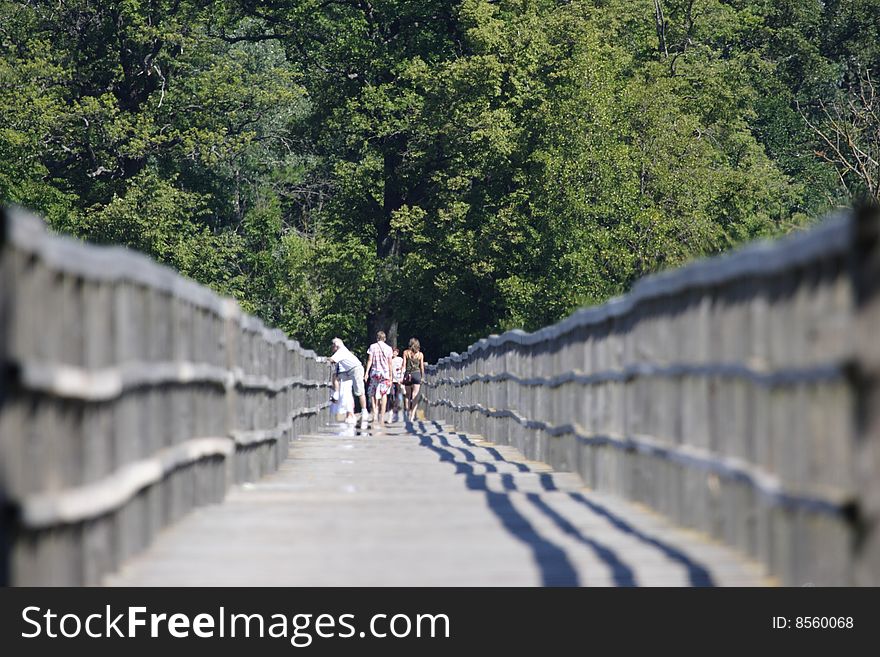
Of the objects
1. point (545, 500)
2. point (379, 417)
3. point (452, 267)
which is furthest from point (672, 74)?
point (545, 500)

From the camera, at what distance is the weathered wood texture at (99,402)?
6734mm

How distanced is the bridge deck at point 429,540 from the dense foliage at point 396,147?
140ft

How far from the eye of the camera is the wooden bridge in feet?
22.7

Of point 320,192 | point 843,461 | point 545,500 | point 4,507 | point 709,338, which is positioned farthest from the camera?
point 320,192

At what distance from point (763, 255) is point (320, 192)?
5939 centimetres

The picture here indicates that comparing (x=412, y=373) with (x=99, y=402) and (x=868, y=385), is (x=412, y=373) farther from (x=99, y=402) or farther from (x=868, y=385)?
(x=868, y=385)

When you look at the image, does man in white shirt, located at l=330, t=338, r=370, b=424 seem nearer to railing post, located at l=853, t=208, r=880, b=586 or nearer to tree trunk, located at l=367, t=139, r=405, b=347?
railing post, located at l=853, t=208, r=880, b=586

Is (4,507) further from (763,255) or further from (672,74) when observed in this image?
(672,74)

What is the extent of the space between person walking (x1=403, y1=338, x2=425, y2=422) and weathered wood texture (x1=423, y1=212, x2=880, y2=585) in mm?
27592

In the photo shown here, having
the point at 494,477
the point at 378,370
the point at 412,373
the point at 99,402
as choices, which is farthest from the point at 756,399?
the point at 412,373

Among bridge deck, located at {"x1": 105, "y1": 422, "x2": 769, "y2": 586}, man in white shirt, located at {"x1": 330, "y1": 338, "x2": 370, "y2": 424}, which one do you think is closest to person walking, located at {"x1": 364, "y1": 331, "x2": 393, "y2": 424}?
man in white shirt, located at {"x1": 330, "y1": 338, "x2": 370, "y2": 424}

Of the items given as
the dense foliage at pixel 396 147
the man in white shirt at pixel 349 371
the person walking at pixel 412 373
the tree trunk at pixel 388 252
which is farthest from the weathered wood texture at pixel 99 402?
the tree trunk at pixel 388 252

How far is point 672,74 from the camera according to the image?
6744 cm

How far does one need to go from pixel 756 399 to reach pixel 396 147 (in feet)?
183
